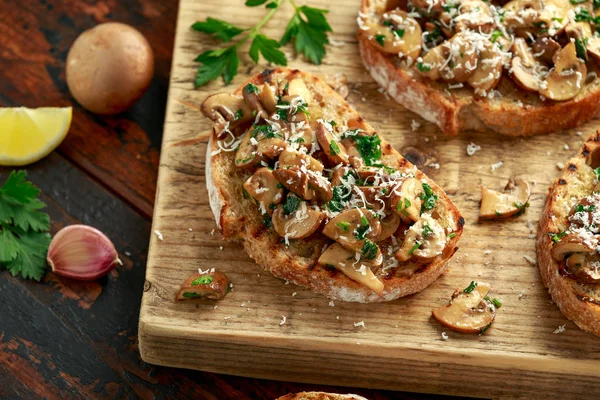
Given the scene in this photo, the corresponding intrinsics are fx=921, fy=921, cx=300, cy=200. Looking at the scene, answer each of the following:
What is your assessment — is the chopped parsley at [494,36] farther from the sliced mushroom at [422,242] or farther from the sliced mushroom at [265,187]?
the sliced mushroom at [265,187]

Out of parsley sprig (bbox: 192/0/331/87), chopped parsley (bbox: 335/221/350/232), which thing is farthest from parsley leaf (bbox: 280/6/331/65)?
chopped parsley (bbox: 335/221/350/232)

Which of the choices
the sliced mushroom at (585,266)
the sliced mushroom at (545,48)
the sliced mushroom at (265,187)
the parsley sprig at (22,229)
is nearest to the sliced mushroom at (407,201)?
the sliced mushroom at (265,187)

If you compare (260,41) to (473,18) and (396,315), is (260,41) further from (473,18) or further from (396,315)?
(396,315)

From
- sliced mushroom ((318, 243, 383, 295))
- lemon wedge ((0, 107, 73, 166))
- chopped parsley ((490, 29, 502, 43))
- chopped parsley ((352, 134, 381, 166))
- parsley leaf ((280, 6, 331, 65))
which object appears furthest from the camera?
parsley leaf ((280, 6, 331, 65))

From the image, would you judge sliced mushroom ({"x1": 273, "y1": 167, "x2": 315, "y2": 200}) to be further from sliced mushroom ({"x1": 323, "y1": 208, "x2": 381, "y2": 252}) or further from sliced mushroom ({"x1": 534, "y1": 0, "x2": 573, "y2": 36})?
sliced mushroom ({"x1": 534, "y1": 0, "x2": 573, "y2": 36})

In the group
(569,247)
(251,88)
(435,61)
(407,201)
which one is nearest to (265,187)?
(251,88)

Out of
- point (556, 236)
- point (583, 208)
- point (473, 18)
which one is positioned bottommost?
point (556, 236)

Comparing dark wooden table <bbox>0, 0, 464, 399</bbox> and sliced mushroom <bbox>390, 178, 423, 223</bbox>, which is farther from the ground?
sliced mushroom <bbox>390, 178, 423, 223</bbox>

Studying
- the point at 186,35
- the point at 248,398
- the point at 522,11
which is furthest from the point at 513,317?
the point at 186,35
